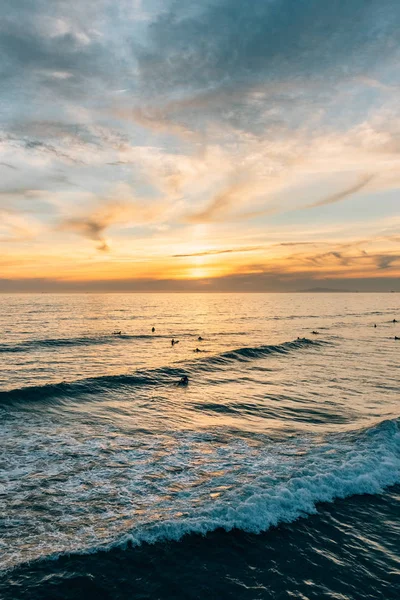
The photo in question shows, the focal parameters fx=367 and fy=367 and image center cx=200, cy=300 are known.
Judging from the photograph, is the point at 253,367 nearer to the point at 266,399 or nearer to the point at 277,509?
the point at 266,399

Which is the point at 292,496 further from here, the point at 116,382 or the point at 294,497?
the point at 116,382

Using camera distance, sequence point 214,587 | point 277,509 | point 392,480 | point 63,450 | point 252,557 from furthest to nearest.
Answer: point 63,450
point 392,480
point 277,509
point 252,557
point 214,587

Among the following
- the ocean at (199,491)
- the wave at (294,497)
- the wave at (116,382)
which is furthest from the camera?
the wave at (116,382)

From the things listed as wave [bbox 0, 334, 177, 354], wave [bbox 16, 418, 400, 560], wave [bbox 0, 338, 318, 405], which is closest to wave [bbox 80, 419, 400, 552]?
wave [bbox 16, 418, 400, 560]

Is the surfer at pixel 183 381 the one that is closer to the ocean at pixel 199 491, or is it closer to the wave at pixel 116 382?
the wave at pixel 116 382

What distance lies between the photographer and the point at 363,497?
47.1 ft

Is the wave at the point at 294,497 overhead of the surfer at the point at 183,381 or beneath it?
overhead

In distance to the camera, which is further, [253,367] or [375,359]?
[375,359]

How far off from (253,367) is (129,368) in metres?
14.7

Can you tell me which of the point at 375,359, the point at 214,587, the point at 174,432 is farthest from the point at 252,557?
the point at 375,359

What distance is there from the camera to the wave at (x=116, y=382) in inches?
1169

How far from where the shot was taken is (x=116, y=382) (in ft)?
115

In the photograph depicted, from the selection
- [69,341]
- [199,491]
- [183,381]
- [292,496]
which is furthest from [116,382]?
[69,341]

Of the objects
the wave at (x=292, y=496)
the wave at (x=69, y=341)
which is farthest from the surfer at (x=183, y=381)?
the wave at (x=69, y=341)
